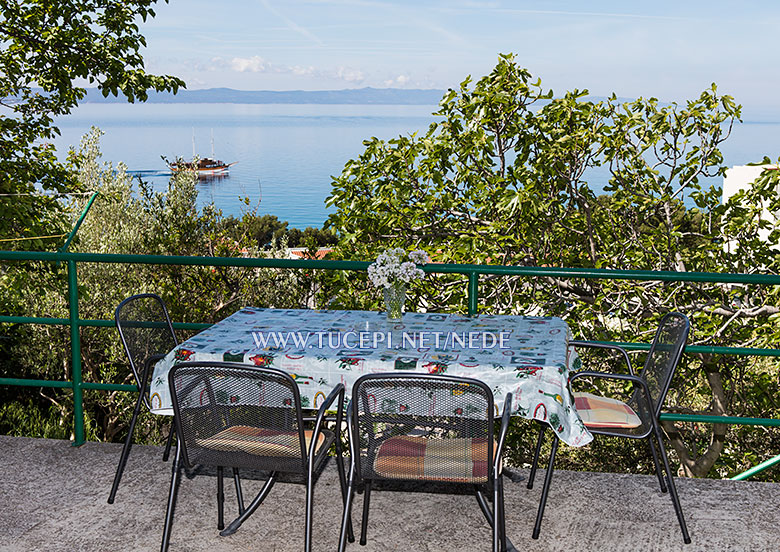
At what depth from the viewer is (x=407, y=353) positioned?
9.11 ft

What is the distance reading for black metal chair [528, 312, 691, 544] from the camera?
9.23ft

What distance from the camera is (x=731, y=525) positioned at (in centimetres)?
291

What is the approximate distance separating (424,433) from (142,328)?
1.49 metres

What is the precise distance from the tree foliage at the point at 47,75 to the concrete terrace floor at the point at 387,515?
5791 mm

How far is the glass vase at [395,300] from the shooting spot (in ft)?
10.8

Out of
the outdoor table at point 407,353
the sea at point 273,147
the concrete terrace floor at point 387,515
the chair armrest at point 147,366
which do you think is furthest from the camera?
the sea at point 273,147

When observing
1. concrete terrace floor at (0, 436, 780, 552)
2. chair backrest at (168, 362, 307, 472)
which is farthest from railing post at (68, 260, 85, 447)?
chair backrest at (168, 362, 307, 472)

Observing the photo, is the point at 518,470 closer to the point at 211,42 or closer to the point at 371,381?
the point at 371,381

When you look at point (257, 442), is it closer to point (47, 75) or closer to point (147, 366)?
point (147, 366)

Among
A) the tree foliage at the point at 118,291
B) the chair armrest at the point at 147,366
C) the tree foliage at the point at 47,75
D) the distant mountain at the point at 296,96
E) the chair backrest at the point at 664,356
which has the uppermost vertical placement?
the distant mountain at the point at 296,96

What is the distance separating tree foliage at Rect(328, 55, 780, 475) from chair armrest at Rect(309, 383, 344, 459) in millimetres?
3355

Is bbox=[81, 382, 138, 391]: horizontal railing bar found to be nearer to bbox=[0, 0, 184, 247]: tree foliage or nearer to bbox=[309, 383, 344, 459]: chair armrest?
bbox=[309, 383, 344, 459]: chair armrest

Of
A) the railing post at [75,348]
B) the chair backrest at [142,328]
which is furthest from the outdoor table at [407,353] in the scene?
the railing post at [75,348]

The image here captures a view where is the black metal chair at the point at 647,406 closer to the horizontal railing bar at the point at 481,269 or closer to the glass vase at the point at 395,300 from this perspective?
the horizontal railing bar at the point at 481,269
